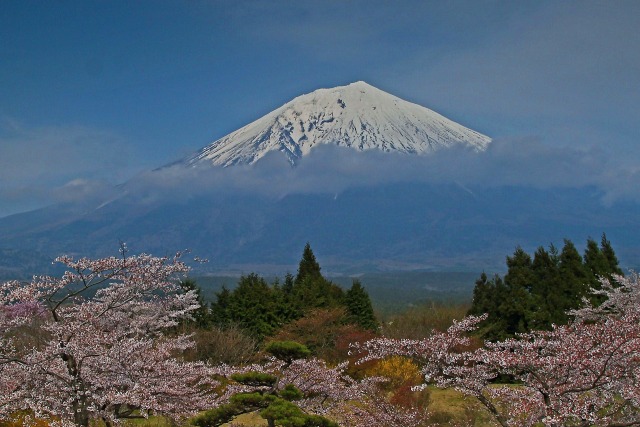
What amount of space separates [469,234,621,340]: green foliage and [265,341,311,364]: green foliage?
15560 mm

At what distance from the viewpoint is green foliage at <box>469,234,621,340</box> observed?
27.9 m

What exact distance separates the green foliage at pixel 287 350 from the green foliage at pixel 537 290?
15560mm

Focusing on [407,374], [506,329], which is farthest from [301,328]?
[506,329]

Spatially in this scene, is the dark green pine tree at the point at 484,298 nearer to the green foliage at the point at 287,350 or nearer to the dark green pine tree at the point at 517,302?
the dark green pine tree at the point at 517,302

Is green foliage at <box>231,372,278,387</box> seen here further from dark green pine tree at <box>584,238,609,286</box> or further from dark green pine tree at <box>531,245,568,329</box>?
dark green pine tree at <box>584,238,609,286</box>

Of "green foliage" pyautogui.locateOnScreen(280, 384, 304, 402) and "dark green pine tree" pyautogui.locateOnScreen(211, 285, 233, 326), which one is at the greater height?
"dark green pine tree" pyautogui.locateOnScreen(211, 285, 233, 326)

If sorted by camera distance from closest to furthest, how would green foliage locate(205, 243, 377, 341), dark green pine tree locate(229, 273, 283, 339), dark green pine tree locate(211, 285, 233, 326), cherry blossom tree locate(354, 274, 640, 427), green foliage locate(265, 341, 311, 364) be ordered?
cherry blossom tree locate(354, 274, 640, 427)
green foliage locate(265, 341, 311, 364)
dark green pine tree locate(229, 273, 283, 339)
green foliage locate(205, 243, 377, 341)
dark green pine tree locate(211, 285, 233, 326)

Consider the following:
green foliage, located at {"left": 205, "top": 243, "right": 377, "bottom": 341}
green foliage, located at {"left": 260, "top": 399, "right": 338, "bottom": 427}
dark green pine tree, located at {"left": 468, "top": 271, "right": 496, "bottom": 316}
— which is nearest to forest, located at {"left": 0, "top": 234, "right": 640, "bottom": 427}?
green foliage, located at {"left": 260, "top": 399, "right": 338, "bottom": 427}

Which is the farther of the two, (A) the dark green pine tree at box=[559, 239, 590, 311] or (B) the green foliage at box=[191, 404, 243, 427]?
(A) the dark green pine tree at box=[559, 239, 590, 311]

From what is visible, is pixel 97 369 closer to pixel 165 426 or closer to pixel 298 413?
pixel 298 413

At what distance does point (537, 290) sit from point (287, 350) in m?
20.8

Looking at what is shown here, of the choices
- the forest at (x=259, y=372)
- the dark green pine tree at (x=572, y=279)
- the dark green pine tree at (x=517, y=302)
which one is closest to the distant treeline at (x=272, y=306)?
the dark green pine tree at (x=517, y=302)

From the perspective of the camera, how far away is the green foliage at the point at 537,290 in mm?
27906

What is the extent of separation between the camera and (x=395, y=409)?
607 inches
